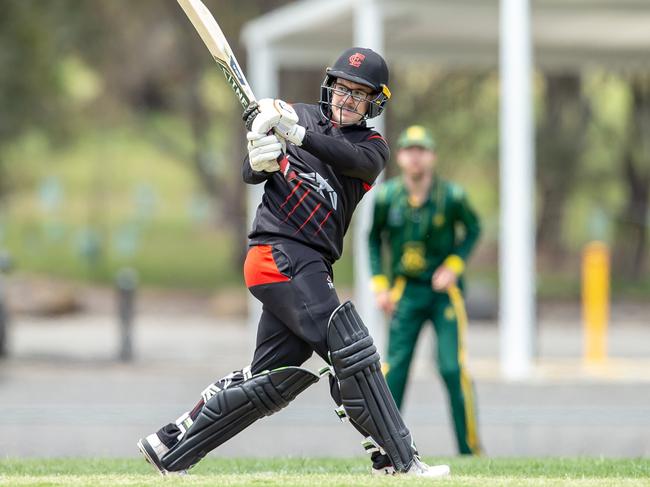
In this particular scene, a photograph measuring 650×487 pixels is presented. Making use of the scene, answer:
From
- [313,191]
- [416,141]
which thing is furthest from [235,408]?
[416,141]

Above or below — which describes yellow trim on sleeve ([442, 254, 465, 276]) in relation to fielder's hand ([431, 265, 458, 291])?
above

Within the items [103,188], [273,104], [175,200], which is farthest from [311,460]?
[175,200]

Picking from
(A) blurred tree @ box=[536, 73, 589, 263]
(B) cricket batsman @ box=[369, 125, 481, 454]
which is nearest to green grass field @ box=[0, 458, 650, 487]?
(B) cricket batsman @ box=[369, 125, 481, 454]

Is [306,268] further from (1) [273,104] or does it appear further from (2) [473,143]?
(2) [473,143]

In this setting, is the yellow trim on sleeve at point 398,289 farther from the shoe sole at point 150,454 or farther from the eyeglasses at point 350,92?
the shoe sole at point 150,454

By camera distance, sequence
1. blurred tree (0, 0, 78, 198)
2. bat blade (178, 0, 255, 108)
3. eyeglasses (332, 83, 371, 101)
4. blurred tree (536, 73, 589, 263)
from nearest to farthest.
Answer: bat blade (178, 0, 255, 108) → eyeglasses (332, 83, 371, 101) → blurred tree (0, 0, 78, 198) → blurred tree (536, 73, 589, 263)

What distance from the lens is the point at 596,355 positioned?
18906 millimetres

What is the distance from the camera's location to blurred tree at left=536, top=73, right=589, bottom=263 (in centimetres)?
3184

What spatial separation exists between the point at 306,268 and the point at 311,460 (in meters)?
2.20

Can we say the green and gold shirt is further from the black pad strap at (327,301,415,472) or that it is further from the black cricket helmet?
the black pad strap at (327,301,415,472)

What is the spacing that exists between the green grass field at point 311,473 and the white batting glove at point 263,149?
1422mm

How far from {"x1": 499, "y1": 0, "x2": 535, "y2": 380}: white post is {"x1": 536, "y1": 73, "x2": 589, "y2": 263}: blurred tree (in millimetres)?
16051

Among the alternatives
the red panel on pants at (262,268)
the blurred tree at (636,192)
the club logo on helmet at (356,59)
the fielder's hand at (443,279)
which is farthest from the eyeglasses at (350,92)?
the blurred tree at (636,192)

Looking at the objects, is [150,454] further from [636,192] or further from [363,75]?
[636,192]
